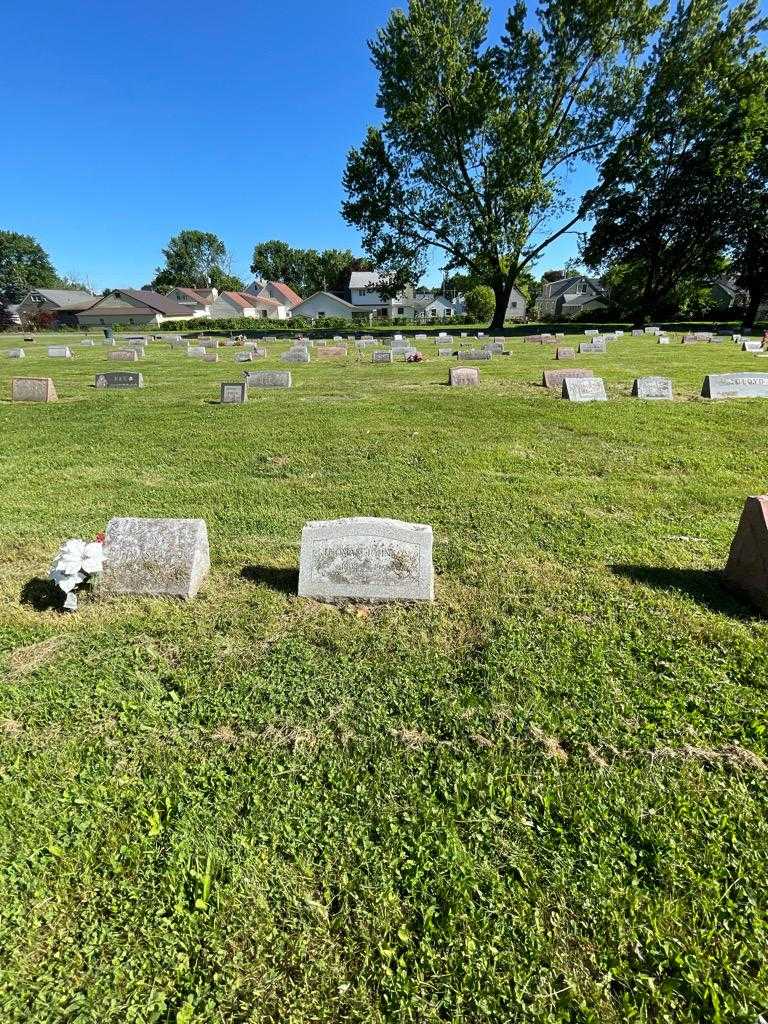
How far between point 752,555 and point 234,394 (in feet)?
34.3

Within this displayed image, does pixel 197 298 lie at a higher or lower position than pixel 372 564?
higher

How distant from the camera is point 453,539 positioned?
4961mm

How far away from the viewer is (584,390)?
11.1 m

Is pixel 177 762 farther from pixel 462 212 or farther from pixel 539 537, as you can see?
pixel 462 212

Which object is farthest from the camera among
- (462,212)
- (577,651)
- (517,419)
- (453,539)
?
(462,212)

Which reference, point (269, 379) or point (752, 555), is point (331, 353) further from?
point (752, 555)

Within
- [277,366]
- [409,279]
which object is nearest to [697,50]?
[409,279]

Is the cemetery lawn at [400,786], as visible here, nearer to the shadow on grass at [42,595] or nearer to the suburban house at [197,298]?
the shadow on grass at [42,595]

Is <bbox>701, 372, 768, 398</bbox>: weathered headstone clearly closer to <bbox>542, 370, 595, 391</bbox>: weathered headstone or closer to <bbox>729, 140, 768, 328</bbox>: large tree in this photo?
<bbox>542, 370, 595, 391</bbox>: weathered headstone

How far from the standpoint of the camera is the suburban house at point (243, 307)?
263 feet

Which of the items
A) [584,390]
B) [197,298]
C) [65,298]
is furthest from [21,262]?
[584,390]

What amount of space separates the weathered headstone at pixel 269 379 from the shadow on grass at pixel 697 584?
11227 millimetres

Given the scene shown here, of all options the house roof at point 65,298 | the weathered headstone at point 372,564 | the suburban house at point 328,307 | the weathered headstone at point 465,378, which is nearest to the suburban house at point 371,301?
the suburban house at point 328,307

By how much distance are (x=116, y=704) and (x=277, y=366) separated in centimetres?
1836
